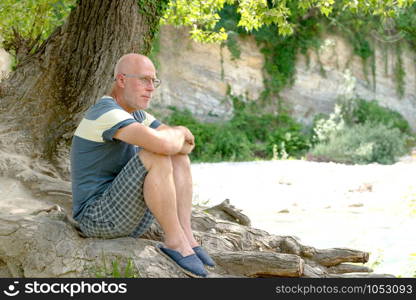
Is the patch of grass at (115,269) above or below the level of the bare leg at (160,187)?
below

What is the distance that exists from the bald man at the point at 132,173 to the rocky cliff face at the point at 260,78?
13.1 meters

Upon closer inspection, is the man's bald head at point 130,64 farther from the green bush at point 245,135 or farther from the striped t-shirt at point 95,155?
the green bush at point 245,135

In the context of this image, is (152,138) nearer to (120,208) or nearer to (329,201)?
(120,208)

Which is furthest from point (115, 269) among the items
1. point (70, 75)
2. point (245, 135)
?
point (245, 135)

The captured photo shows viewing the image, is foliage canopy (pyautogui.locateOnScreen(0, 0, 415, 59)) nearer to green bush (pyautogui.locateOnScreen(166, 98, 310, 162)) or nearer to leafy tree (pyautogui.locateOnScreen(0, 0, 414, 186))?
leafy tree (pyautogui.locateOnScreen(0, 0, 414, 186))

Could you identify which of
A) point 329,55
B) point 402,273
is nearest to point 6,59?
point 329,55

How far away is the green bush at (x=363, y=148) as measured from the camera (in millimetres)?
15586

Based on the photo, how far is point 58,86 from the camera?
19.8 feet

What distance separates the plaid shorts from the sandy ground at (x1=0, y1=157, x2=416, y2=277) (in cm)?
76

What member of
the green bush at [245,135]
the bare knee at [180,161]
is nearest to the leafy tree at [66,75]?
the bare knee at [180,161]

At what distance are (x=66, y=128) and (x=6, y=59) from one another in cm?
890

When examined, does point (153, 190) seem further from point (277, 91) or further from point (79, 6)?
point (277, 91)

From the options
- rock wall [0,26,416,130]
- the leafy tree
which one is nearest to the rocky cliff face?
rock wall [0,26,416,130]

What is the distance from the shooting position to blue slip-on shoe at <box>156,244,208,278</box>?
12.2 ft
